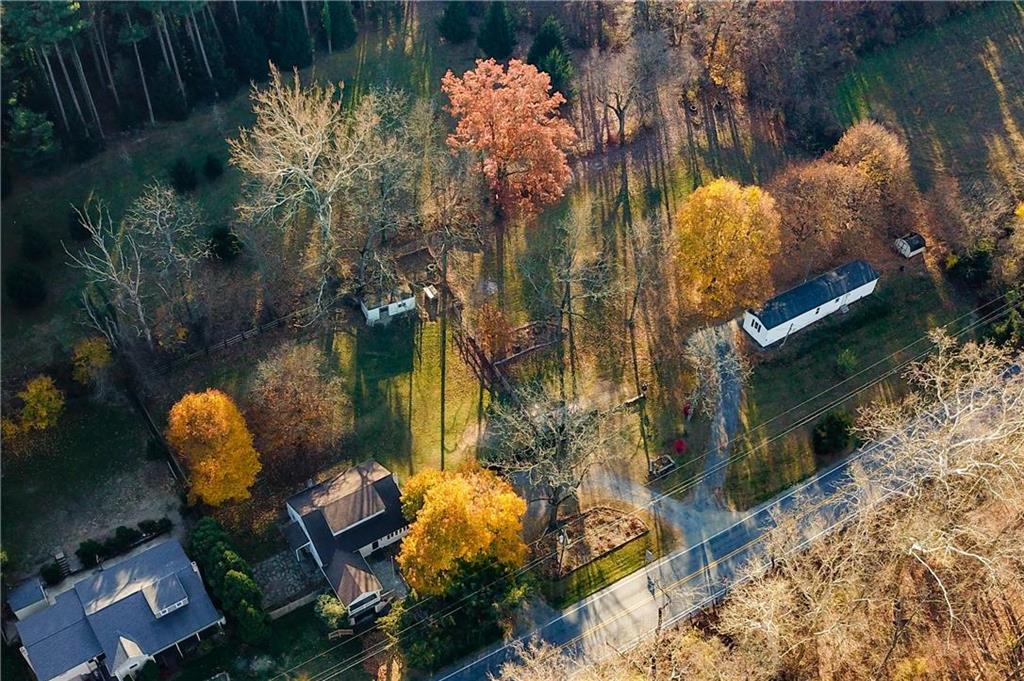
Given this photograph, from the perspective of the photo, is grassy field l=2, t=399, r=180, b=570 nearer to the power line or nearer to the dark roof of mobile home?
the power line

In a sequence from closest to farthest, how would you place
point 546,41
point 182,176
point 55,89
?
point 55,89
point 182,176
point 546,41

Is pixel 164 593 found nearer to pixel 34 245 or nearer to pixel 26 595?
pixel 26 595

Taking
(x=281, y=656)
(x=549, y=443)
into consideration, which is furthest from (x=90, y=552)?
(x=549, y=443)

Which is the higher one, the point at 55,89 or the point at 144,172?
the point at 55,89

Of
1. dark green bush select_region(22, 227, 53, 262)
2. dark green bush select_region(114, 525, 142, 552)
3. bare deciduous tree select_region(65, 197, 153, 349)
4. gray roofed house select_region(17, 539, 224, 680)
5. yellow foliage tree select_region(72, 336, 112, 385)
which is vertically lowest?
gray roofed house select_region(17, 539, 224, 680)

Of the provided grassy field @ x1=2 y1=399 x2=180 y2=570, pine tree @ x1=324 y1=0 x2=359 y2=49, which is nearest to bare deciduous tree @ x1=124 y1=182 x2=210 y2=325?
grassy field @ x1=2 y1=399 x2=180 y2=570

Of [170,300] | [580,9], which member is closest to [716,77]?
[580,9]
